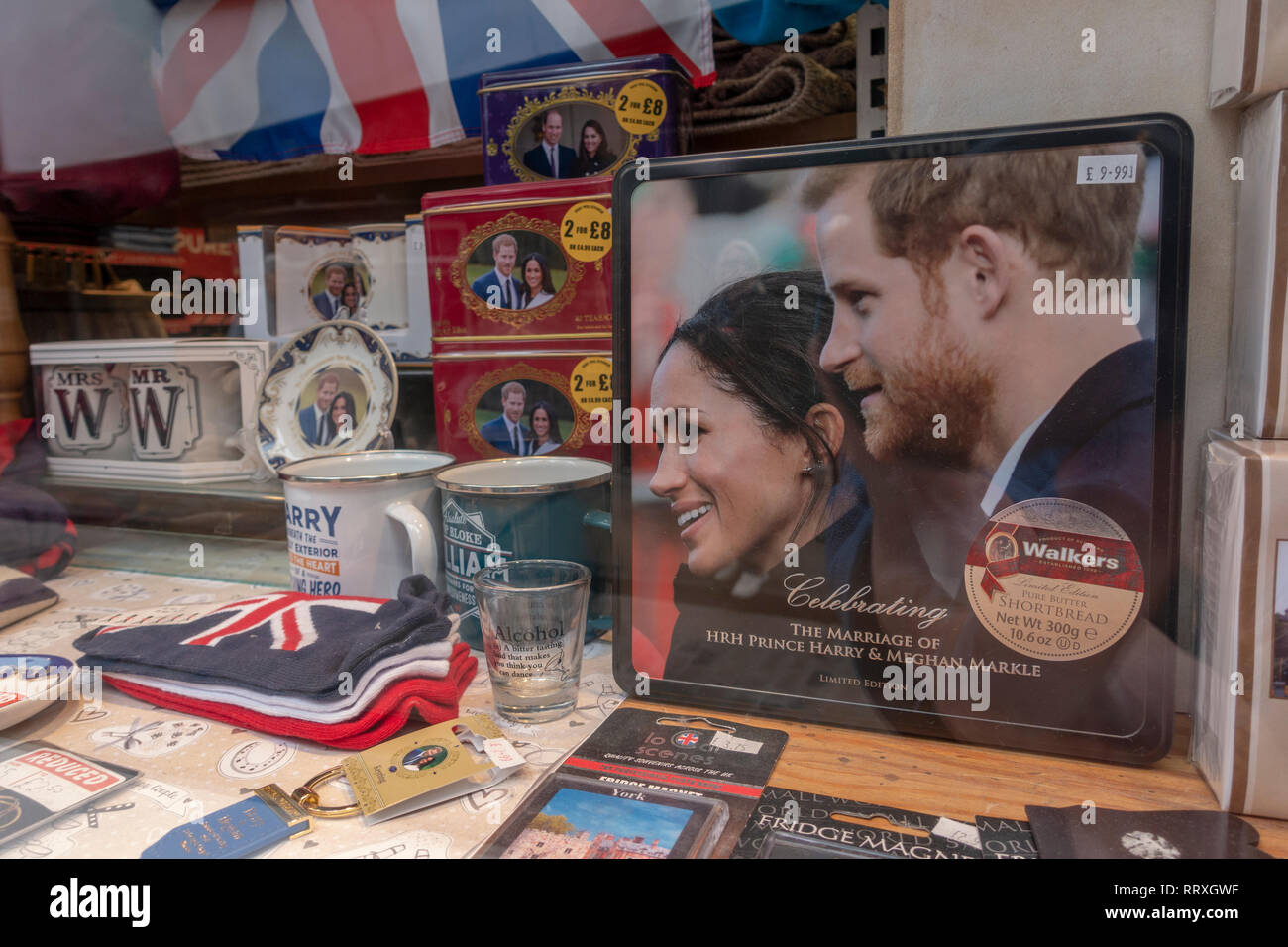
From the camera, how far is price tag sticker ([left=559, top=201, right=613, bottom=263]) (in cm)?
80

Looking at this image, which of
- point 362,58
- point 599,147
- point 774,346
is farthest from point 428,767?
point 362,58

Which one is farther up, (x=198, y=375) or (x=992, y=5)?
(x=992, y=5)

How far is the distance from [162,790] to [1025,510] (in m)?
0.54

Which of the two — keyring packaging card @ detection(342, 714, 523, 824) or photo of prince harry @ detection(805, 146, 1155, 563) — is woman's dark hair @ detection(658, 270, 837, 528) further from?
keyring packaging card @ detection(342, 714, 523, 824)

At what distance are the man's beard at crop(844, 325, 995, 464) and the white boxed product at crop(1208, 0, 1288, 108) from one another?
0.22 meters

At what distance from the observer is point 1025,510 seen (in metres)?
0.52

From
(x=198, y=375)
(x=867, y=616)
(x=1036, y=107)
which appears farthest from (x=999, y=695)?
(x=198, y=375)

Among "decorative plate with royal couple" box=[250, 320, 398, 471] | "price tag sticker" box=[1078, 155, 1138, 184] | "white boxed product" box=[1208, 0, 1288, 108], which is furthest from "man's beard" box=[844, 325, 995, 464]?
"decorative plate with royal couple" box=[250, 320, 398, 471]

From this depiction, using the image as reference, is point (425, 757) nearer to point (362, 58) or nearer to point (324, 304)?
point (324, 304)

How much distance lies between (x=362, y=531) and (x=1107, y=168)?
0.60m

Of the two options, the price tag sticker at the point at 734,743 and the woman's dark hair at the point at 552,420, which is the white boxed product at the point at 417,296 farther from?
the price tag sticker at the point at 734,743

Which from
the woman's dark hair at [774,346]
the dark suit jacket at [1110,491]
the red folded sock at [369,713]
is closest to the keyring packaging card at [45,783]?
the red folded sock at [369,713]
